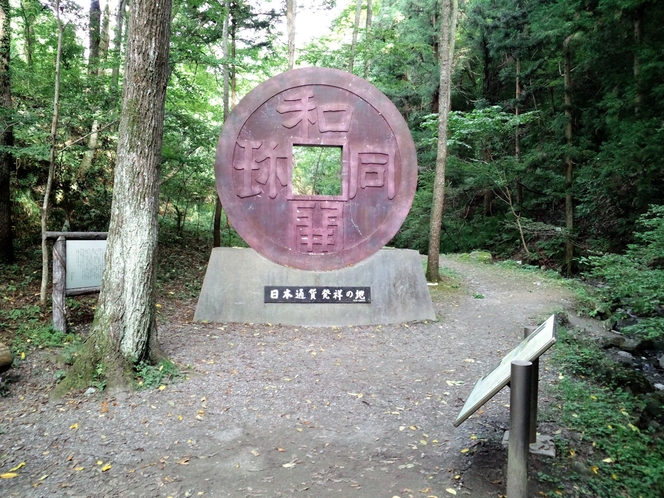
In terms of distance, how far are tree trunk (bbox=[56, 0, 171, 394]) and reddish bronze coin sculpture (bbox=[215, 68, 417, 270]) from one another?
2.80 meters

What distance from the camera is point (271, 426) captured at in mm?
3920

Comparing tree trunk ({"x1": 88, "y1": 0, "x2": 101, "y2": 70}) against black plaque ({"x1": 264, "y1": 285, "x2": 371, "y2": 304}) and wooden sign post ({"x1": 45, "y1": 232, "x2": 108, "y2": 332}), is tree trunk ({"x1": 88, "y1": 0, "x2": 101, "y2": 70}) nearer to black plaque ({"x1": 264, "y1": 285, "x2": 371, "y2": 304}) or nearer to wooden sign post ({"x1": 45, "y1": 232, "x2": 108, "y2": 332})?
wooden sign post ({"x1": 45, "y1": 232, "x2": 108, "y2": 332})

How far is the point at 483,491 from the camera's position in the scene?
9.75ft

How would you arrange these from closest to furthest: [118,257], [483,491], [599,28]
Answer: [483,491] < [118,257] < [599,28]

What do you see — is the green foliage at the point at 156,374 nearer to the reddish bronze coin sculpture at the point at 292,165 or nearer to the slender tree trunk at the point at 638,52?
the reddish bronze coin sculpture at the point at 292,165

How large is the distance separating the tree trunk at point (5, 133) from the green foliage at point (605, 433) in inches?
316

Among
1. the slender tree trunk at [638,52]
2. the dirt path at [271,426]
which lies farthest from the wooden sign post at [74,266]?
the slender tree trunk at [638,52]

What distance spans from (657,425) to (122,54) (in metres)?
9.95

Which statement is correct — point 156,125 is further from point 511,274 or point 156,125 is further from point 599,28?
point 599,28

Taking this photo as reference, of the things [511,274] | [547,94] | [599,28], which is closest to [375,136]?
[511,274]

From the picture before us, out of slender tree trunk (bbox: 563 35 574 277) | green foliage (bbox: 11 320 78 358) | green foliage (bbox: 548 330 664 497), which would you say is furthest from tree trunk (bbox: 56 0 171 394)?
slender tree trunk (bbox: 563 35 574 277)

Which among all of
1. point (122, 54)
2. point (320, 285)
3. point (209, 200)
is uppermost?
point (122, 54)

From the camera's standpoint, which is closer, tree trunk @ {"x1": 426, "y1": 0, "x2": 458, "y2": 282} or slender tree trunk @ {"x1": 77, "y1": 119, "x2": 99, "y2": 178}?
tree trunk @ {"x1": 426, "y1": 0, "x2": 458, "y2": 282}

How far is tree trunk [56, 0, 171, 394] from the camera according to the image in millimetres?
4562
